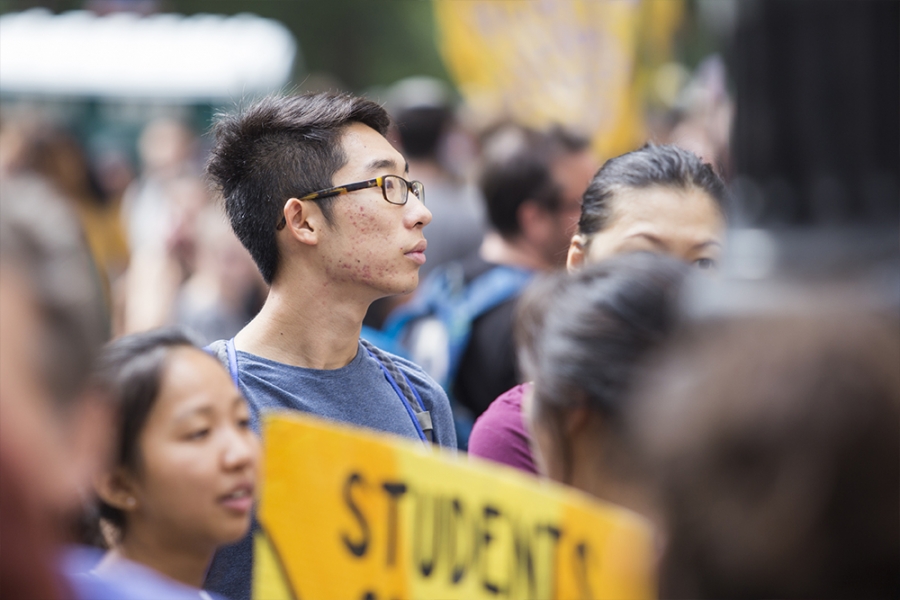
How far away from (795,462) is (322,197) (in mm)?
2027

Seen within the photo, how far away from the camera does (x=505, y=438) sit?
265 centimetres

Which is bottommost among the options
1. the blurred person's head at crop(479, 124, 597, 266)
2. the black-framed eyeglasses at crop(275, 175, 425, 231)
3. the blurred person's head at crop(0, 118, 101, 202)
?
the blurred person's head at crop(0, 118, 101, 202)

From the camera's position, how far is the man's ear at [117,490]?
2.21 metres

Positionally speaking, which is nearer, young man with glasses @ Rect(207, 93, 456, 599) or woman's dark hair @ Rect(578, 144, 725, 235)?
young man with glasses @ Rect(207, 93, 456, 599)

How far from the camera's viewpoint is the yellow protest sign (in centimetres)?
162

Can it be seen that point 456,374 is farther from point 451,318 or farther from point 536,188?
point 536,188

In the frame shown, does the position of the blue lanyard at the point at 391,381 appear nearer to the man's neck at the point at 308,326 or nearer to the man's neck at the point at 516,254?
the man's neck at the point at 308,326

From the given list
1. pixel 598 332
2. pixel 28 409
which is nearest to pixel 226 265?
pixel 598 332

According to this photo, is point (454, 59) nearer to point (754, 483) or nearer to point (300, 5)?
point (754, 483)

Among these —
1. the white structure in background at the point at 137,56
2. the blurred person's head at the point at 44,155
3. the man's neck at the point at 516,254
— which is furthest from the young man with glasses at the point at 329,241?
the white structure in background at the point at 137,56

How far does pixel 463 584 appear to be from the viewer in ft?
5.74

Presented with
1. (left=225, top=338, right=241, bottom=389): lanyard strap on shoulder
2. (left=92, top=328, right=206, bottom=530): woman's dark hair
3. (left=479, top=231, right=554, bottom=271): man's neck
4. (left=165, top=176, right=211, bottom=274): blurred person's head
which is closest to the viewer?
(left=92, top=328, right=206, bottom=530): woman's dark hair

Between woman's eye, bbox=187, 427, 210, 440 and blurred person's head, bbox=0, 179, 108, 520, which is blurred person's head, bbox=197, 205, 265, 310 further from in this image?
blurred person's head, bbox=0, 179, 108, 520

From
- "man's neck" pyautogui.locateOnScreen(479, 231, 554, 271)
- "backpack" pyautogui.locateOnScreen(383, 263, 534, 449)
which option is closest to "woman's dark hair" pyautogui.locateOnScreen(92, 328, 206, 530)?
"backpack" pyautogui.locateOnScreen(383, 263, 534, 449)
